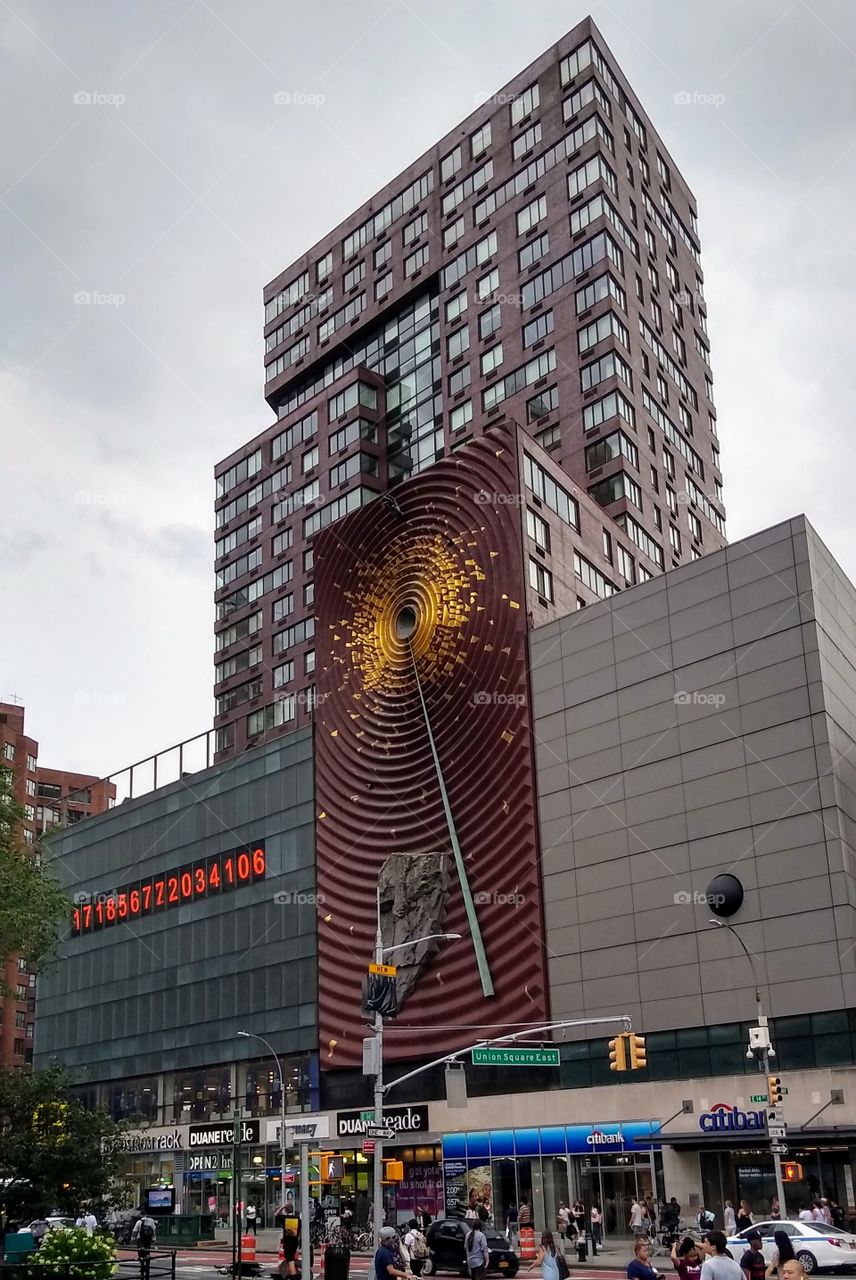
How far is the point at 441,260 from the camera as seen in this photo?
10325 cm

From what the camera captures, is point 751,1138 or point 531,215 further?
point 531,215

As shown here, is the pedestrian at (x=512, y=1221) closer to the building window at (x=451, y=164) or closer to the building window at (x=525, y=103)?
the building window at (x=525, y=103)

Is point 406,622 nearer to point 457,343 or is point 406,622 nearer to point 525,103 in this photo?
point 457,343

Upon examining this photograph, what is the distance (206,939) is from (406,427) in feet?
145

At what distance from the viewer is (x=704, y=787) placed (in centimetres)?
5775

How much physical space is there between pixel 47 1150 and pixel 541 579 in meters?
42.2

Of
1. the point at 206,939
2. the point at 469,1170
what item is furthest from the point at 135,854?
the point at 469,1170

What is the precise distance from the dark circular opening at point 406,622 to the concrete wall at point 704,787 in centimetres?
998

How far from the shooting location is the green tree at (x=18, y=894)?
140 feet

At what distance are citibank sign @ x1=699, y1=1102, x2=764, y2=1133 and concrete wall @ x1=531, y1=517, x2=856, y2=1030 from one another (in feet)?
12.0

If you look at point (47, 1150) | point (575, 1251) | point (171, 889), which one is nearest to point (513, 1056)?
point (575, 1251)

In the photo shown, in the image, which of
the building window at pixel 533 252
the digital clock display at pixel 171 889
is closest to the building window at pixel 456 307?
the building window at pixel 533 252

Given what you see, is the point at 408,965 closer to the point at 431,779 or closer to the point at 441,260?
the point at 431,779

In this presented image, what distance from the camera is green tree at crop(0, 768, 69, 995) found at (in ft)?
140
